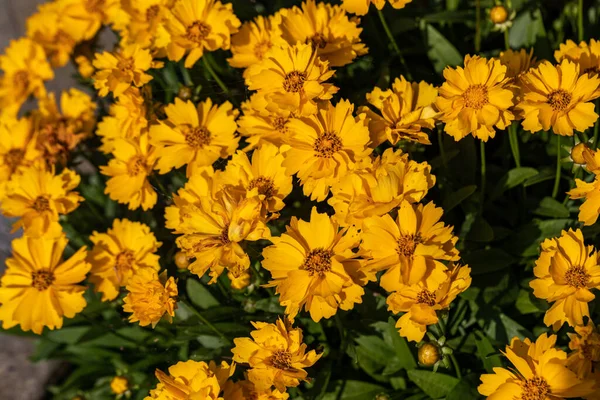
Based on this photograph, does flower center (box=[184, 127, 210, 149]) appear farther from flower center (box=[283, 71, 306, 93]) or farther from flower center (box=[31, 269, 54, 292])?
flower center (box=[31, 269, 54, 292])

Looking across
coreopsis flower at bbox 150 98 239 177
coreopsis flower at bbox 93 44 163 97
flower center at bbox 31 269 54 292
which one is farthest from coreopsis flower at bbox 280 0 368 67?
flower center at bbox 31 269 54 292

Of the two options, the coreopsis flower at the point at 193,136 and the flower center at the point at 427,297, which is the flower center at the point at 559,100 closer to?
the flower center at the point at 427,297

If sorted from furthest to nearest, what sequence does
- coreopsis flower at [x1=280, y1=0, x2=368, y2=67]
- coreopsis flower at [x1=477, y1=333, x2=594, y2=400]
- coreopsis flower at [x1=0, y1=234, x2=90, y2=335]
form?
coreopsis flower at [x1=0, y1=234, x2=90, y2=335] < coreopsis flower at [x1=280, y1=0, x2=368, y2=67] < coreopsis flower at [x1=477, y1=333, x2=594, y2=400]

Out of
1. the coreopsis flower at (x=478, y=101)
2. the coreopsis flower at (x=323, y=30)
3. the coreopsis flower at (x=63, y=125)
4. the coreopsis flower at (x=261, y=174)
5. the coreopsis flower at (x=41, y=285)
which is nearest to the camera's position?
the coreopsis flower at (x=478, y=101)

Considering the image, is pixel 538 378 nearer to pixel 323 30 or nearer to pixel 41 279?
pixel 323 30

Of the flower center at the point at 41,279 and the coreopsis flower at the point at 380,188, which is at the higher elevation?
the coreopsis flower at the point at 380,188

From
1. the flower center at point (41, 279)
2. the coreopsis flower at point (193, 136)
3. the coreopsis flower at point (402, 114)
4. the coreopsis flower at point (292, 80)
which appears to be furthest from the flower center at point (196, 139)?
the flower center at point (41, 279)
